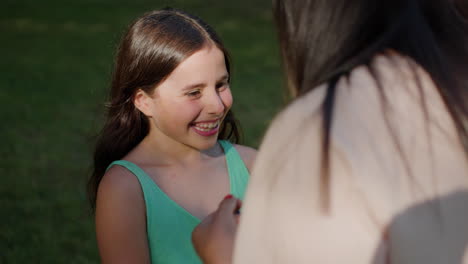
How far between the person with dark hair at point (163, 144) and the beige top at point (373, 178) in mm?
1326

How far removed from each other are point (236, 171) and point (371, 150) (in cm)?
167

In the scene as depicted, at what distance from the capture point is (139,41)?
106 inches

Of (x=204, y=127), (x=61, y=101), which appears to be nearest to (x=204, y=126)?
(x=204, y=127)

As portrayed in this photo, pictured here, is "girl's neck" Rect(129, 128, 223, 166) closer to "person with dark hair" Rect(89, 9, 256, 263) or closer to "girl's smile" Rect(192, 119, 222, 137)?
"person with dark hair" Rect(89, 9, 256, 263)

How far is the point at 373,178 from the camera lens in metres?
1.17

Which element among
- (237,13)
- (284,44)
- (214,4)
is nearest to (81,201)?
(284,44)

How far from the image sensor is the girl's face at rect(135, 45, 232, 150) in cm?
261

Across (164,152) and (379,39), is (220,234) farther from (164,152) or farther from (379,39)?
(164,152)

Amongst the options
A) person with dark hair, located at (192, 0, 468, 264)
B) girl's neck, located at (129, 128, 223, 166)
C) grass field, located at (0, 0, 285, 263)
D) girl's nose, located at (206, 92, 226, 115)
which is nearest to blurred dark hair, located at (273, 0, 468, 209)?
person with dark hair, located at (192, 0, 468, 264)

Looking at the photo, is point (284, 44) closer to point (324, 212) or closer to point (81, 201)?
point (324, 212)

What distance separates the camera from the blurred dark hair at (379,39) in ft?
4.11

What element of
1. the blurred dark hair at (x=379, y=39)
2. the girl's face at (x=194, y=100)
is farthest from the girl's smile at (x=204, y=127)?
the blurred dark hair at (x=379, y=39)

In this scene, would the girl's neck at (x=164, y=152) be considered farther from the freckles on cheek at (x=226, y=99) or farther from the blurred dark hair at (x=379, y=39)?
the blurred dark hair at (x=379, y=39)

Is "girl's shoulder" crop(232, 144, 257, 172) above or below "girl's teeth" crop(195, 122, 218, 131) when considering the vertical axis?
below
